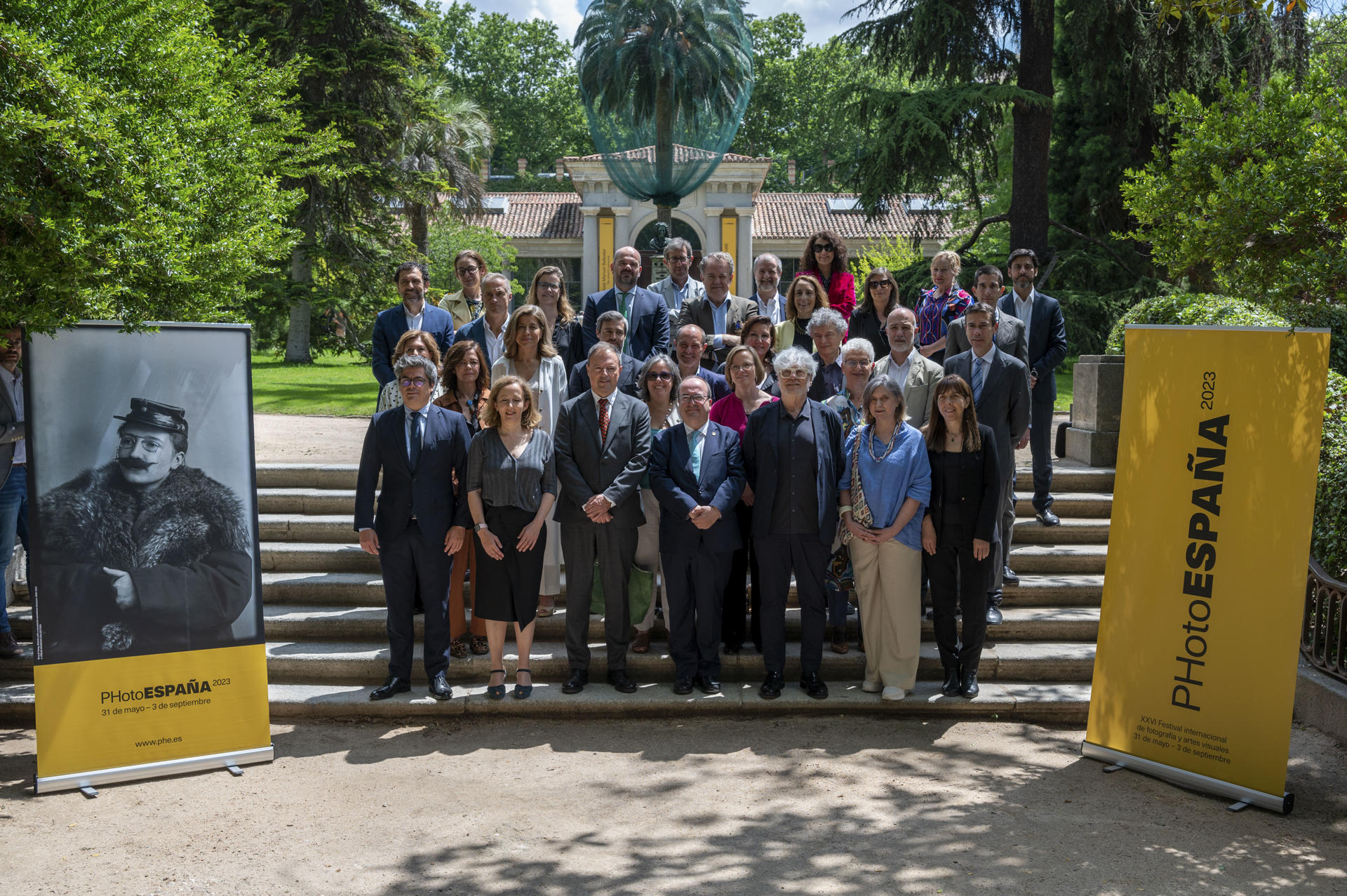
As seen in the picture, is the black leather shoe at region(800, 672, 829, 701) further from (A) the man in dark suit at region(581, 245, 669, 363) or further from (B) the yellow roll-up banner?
(A) the man in dark suit at region(581, 245, 669, 363)

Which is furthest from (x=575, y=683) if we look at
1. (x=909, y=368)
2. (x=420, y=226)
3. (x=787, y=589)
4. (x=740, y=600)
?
(x=420, y=226)

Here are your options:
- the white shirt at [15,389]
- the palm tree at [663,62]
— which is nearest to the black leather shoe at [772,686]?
the white shirt at [15,389]

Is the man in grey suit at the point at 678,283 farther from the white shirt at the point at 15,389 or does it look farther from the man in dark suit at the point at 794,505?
the white shirt at the point at 15,389

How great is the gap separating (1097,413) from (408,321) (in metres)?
6.16

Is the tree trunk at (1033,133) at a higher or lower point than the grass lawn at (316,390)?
higher

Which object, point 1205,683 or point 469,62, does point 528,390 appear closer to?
point 1205,683

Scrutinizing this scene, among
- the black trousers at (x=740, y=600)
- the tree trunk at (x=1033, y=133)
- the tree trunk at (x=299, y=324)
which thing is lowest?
the black trousers at (x=740, y=600)

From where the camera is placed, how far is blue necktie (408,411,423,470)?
6.01 meters

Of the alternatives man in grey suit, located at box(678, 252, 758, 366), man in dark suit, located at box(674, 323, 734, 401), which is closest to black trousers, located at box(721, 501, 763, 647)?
man in dark suit, located at box(674, 323, 734, 401)

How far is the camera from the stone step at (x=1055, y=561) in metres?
7.71

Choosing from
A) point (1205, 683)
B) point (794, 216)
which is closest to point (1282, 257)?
point (1205, 683)

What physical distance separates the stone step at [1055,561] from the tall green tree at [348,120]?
17.0 metres

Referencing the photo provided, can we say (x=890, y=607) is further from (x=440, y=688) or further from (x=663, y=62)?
(x=663, y=62)

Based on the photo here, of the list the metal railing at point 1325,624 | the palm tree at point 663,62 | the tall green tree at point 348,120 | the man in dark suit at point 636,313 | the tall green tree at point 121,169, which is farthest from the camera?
the tall green tree at point 348,120
